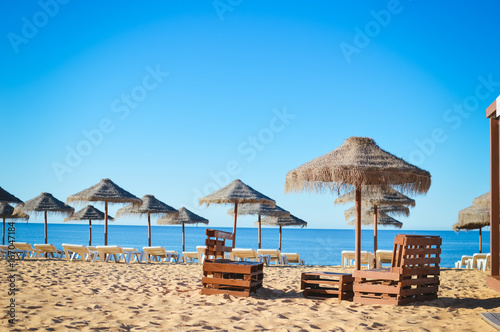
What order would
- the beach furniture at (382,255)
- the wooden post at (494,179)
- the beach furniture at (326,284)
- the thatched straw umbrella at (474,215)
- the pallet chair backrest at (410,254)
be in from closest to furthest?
the pallet chair backrest at (410,254) → the wooden post at (494,179) → the beach furniture at (326,284) → the beach furniture at (382,255) → the thatched straw umbrella at (474,215)

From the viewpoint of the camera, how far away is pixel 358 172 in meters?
7.04

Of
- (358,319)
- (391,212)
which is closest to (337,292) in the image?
(358,319)

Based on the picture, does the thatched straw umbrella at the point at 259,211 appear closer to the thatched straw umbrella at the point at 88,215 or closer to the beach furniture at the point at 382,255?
the beach furniture at the point at 382,255

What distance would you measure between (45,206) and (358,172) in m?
13.0

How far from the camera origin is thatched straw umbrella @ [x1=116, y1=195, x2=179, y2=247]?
55.4 ft

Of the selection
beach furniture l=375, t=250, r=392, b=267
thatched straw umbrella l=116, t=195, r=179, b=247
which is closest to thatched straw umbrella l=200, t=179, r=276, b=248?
beach furniture l=375, t=250, r=392, b=267

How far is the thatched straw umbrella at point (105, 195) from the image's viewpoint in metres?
13.5

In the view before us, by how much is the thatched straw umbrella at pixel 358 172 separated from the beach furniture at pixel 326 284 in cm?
69

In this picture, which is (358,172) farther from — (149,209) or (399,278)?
(149,209)

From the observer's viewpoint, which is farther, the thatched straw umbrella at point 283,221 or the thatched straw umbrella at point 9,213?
the thatched straw umbrella at point 9,213

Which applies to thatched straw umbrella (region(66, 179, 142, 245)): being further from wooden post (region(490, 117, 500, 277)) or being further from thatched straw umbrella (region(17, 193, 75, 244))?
wooden post (region(490, 117, 500, 277))

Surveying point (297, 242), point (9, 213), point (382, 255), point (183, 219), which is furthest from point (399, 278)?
point (297, 242)

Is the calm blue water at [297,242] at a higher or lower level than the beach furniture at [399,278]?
lower

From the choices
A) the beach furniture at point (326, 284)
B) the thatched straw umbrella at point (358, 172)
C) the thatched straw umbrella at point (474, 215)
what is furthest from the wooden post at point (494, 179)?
the thatched straw umbrella at point (474, 215)
